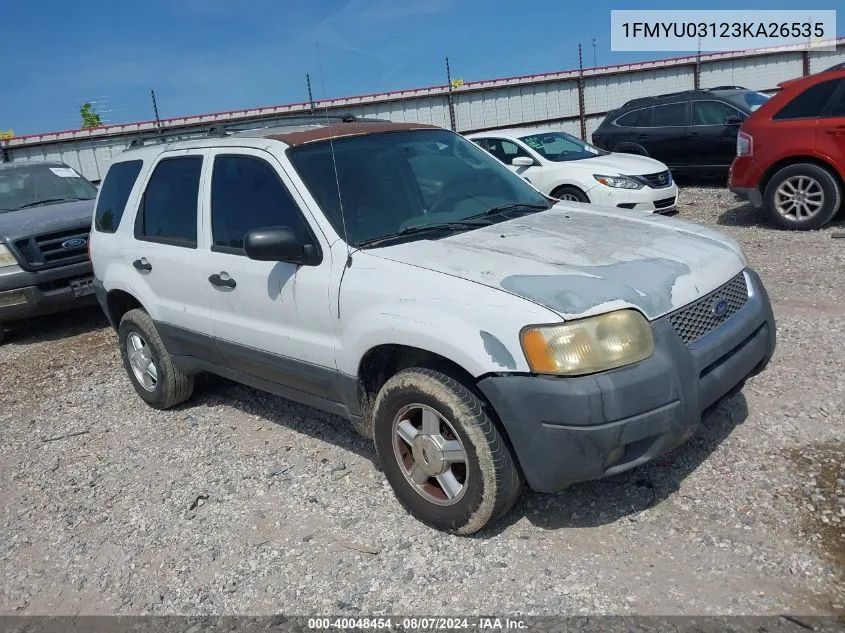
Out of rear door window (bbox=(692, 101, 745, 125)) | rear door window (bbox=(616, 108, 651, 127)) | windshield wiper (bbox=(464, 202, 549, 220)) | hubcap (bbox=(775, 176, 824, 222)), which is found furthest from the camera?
rear door window (bbox=(616, 108, 651, 127))

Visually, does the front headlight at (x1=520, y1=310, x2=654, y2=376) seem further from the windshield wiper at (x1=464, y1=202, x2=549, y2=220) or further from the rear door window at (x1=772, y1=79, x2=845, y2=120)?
the rear door window at (x1=772, y1=79, x2=845, y2=120)

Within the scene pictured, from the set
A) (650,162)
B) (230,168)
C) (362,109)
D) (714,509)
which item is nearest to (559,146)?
(650,162)

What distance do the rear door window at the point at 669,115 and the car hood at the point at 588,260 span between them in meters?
9.10

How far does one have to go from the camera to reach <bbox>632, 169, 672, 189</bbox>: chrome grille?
9406mm

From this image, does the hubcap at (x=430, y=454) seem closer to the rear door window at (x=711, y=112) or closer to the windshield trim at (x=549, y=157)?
the windshield trim at (x=549, y=157)

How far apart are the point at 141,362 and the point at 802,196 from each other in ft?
24.0

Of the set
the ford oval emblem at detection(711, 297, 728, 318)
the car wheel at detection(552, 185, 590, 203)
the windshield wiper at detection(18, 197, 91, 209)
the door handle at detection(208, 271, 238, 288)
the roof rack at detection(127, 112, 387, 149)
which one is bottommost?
the car wheel at detection(552, 185, 590, 203)

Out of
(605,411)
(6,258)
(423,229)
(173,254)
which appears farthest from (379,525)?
(6,258)

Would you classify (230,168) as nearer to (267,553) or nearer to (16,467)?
(267,553)

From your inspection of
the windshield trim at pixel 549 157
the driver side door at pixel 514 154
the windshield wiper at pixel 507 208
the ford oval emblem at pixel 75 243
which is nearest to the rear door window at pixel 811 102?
the windshield trim at pixel 549 157

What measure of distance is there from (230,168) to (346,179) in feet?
2.55

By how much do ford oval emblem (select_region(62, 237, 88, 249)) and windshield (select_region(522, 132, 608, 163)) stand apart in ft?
20.1

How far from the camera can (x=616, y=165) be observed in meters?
9.55

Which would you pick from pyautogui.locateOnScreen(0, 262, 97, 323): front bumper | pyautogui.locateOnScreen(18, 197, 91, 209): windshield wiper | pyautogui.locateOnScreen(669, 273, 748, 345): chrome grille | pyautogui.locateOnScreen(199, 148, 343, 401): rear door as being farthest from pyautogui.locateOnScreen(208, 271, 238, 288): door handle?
pyautogui.locateOnScreen(18, 197, 91, 209): windshield wiper
